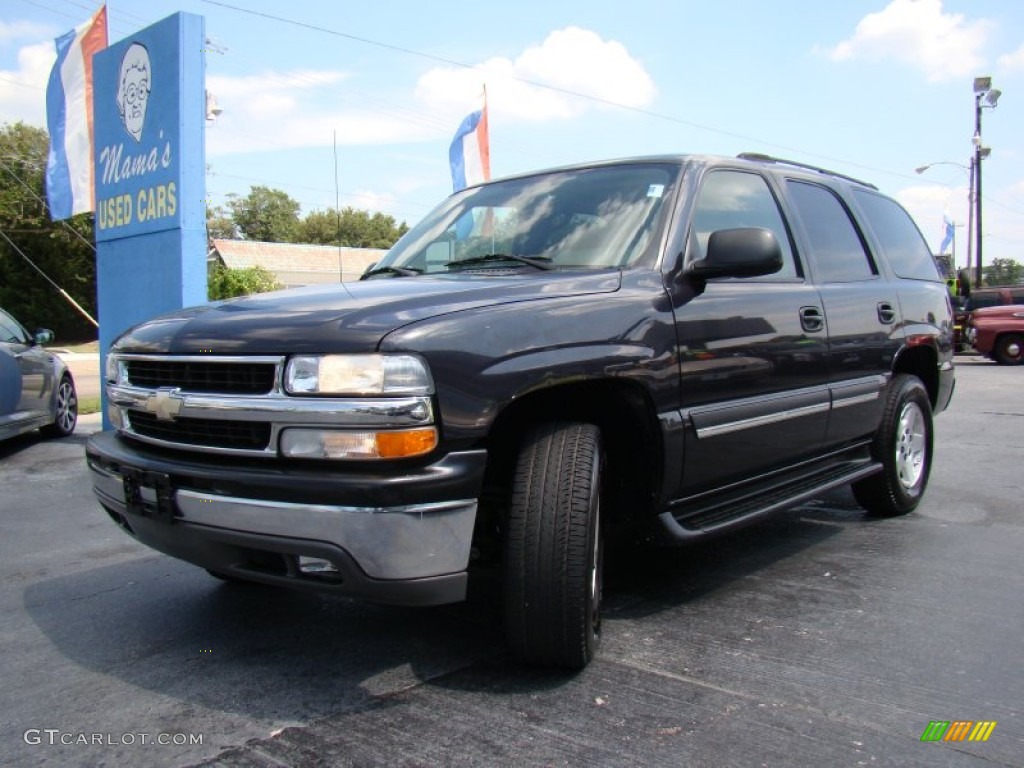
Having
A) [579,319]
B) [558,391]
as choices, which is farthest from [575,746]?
[579,319]

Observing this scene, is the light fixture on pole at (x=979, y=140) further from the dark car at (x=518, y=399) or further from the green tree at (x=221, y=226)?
the green tree at (x=221, y=226)

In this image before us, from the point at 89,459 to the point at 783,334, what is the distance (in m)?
2.88

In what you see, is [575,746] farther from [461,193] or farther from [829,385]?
[461,193]

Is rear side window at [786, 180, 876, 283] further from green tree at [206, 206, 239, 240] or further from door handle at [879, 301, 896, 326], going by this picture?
green tree at [206, 206, 239, 240]

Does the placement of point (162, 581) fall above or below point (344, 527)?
below

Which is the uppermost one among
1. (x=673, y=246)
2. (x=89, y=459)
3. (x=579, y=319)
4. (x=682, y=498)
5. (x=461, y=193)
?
(x=461, y=193)

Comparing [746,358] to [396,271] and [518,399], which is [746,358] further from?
[396,271]

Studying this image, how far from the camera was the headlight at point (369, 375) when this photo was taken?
2469 mm

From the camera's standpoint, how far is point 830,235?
4.61 m

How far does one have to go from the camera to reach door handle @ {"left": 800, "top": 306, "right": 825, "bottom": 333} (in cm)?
400

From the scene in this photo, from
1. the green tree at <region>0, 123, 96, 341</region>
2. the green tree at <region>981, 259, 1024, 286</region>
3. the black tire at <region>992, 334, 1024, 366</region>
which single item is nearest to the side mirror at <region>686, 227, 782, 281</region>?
the black tire at <region>992, 334, 1024, 366</region>

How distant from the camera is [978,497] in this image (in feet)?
18.6

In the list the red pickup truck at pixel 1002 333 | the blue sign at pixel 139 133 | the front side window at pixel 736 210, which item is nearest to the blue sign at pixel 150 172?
the blue sign at pixel 139 133

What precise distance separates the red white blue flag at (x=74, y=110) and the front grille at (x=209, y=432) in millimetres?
7788
